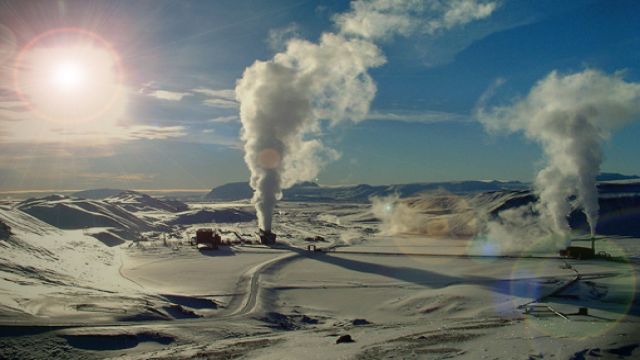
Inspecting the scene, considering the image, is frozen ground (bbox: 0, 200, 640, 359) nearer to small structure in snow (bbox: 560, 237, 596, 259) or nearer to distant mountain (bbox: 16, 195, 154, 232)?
small structure in snow (bbox: 560, 237, 596, 259)

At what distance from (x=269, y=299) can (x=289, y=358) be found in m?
18.3

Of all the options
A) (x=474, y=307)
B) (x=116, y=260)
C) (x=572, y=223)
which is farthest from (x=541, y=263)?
(x=572, y=223)

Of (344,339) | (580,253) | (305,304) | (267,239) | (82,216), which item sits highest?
(82,216)

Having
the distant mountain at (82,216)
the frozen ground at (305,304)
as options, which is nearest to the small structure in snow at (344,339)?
the frozen ground at (305,304)

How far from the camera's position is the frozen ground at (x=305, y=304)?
809 inches

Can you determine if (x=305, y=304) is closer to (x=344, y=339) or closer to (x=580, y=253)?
(x=344, y=339)

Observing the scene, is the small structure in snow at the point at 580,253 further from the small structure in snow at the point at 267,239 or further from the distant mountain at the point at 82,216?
the distant mountain at the point at 82,216

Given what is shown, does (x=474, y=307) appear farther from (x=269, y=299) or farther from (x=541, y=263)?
(x=541, y=263)

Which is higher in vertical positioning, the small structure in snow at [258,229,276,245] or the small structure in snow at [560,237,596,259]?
the small structure in snow at [258,229,276,245]

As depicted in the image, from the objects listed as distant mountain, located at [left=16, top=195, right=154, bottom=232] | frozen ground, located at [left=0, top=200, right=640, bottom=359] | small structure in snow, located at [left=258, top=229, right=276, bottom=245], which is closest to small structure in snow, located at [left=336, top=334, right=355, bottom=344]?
frozen ground, located at [left=0, top=200, right=640, bottom=359]

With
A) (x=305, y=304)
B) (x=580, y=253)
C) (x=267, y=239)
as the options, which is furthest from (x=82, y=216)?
(x=580, y=253)

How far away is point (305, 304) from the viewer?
118 ft

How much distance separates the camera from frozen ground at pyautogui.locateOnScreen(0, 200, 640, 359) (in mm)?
20547

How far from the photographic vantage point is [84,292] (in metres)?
32.7
